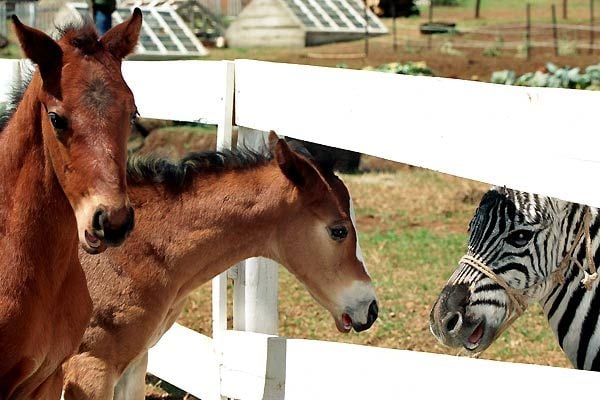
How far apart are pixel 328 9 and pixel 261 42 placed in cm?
349

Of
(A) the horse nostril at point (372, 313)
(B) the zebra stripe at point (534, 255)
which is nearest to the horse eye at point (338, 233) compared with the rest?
(A) the horse nostril at point (372, 313)

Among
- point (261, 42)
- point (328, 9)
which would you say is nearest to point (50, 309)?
point (261, 42)

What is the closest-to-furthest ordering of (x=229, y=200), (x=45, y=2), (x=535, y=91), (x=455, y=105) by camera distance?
(x=535, y=91), (x=455, y=105), (x=229, y=200), (x=45, y=2)

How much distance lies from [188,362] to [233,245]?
115cm

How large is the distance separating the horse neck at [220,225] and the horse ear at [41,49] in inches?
51.4

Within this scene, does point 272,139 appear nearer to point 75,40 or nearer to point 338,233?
point 338,233

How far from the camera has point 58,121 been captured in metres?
3.63

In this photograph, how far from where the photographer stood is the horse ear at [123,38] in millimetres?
3854

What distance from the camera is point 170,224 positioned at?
486 cm

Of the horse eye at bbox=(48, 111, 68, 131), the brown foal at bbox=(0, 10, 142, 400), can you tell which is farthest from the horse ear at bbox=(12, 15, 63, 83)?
the horse eye at bbox=(48, 111, 68, 131)

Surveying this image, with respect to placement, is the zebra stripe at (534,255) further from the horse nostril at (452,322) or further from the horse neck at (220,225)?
the horse neck at (220,225)

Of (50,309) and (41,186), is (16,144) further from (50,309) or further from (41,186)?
(50,309)

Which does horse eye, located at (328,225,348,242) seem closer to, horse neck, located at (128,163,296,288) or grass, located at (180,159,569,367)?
horse neck, located at (128,163,296,288)

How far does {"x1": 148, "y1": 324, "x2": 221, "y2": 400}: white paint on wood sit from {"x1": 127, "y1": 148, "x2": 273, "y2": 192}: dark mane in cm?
96
